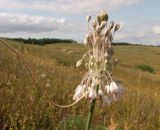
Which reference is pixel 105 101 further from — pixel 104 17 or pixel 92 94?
pixel 104 17

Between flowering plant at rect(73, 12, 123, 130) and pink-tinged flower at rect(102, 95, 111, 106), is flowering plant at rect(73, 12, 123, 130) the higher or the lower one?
the higher one

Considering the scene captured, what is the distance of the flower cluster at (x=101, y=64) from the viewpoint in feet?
7.65

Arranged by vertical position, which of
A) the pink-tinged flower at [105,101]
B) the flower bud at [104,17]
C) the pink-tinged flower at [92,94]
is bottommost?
the pink-tinged flower at [105,101]

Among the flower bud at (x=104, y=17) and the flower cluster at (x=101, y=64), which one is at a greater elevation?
the flower bud at (x=104, y=17)

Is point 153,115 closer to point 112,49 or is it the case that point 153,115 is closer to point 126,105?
point 126,105

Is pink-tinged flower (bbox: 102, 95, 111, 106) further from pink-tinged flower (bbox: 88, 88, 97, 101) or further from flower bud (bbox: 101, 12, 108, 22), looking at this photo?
flower bud (bbox: 101, 12, 108, 22)

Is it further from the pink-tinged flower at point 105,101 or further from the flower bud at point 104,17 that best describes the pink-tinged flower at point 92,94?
the flower bud at point 104,17

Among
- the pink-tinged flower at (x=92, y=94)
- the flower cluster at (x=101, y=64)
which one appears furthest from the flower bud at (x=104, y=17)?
the pink-tinged flower at (x=92, y=94)

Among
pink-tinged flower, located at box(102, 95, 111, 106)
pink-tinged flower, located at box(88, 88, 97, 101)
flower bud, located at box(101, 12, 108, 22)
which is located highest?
flower bud, located at box(101, 12, 108, 22)

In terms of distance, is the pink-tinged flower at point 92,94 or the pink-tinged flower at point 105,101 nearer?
the pink-tinged flower at point 92,94

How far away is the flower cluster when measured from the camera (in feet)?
7.65

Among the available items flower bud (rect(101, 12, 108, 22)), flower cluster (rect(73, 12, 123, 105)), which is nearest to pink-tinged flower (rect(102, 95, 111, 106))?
flower cluster (rect(73, 12, 123, 105))

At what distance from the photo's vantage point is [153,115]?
29.4 ft

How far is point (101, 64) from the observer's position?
7.82ft
